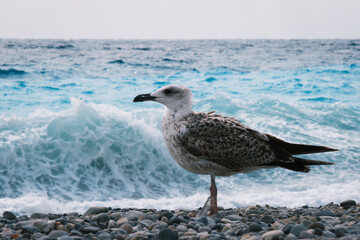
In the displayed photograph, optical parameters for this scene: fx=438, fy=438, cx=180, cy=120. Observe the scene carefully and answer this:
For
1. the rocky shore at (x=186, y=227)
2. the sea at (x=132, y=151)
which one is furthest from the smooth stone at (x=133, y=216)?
the sea at (x=132, y=151)

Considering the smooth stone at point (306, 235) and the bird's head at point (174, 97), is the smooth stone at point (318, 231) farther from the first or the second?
the bird's head at point (174, 97)

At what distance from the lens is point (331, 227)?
3.59 m

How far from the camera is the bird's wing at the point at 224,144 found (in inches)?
174

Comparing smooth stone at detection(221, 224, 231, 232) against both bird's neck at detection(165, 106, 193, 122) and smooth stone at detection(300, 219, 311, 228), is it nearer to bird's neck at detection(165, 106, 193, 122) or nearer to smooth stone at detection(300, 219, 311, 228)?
smooth stone at detection(300, 219, 311, 228)

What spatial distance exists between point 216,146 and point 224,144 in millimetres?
89

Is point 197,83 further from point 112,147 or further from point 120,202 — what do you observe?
point 120,202

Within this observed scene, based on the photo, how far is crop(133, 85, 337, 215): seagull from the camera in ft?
14.6

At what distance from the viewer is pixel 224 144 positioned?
4457 mm

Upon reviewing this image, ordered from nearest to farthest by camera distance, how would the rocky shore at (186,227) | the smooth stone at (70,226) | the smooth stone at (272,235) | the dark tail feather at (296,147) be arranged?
the smooth stone at (272,235)
the rocky shore at (186,227)
the smooth stone at (70,226)
the dark tail feather at (296,147)

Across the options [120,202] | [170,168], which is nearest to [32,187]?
[120,202]

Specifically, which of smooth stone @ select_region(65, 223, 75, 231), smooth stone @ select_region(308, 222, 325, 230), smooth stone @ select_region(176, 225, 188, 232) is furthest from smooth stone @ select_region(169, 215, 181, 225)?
smooth stone @ select_region(308, 222, 325, 230)

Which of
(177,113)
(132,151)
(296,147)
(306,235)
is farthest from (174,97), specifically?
(132,151)

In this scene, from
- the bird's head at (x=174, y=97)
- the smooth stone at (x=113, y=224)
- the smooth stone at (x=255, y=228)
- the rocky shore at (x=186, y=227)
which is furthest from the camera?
the bird's head at (x=174, y=97)

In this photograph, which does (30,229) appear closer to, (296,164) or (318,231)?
(318,231)
